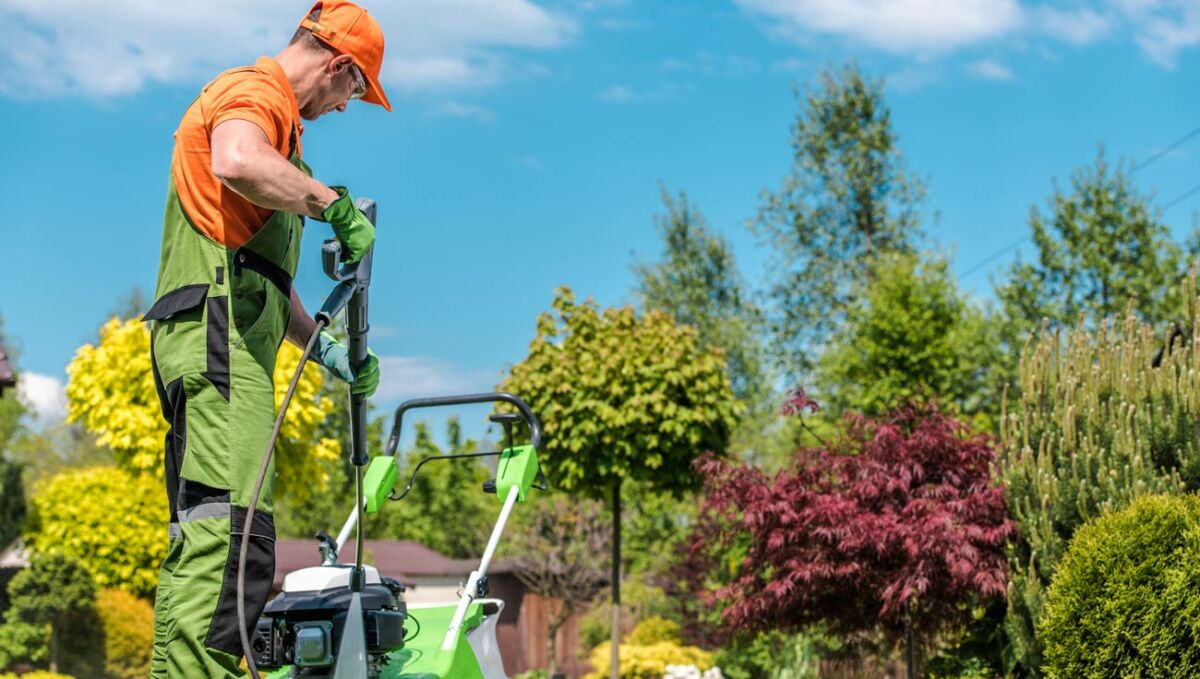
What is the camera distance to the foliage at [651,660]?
40.8 feet

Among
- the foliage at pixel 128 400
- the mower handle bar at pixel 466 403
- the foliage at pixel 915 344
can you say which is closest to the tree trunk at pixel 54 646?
the foliage at pixel 128 400

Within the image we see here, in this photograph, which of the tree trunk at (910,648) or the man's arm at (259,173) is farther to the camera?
the tree trunk at (910,648)

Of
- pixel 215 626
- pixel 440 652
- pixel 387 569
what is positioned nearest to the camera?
pixel 215 626

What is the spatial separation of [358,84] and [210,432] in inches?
34.4

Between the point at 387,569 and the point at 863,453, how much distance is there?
14.2m

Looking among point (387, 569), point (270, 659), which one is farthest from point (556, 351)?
point (387, 569)

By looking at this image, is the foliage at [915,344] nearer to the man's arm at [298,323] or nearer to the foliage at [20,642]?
the foliage at [20,642]

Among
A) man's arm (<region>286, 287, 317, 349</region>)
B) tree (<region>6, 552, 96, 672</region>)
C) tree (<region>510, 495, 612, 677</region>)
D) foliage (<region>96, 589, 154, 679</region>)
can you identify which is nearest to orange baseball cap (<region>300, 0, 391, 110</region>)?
man's arm (<region>286, 287, 317, 349</region>)

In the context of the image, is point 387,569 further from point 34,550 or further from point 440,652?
point 440,652

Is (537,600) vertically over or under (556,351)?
under

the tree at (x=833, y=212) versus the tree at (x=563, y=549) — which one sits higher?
the tree at (x=833, y=212)

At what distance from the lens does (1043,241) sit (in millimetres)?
15984

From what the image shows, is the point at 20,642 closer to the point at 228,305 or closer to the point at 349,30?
the point at 228,305

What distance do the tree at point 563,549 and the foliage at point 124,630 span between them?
A: 622 centimetres
